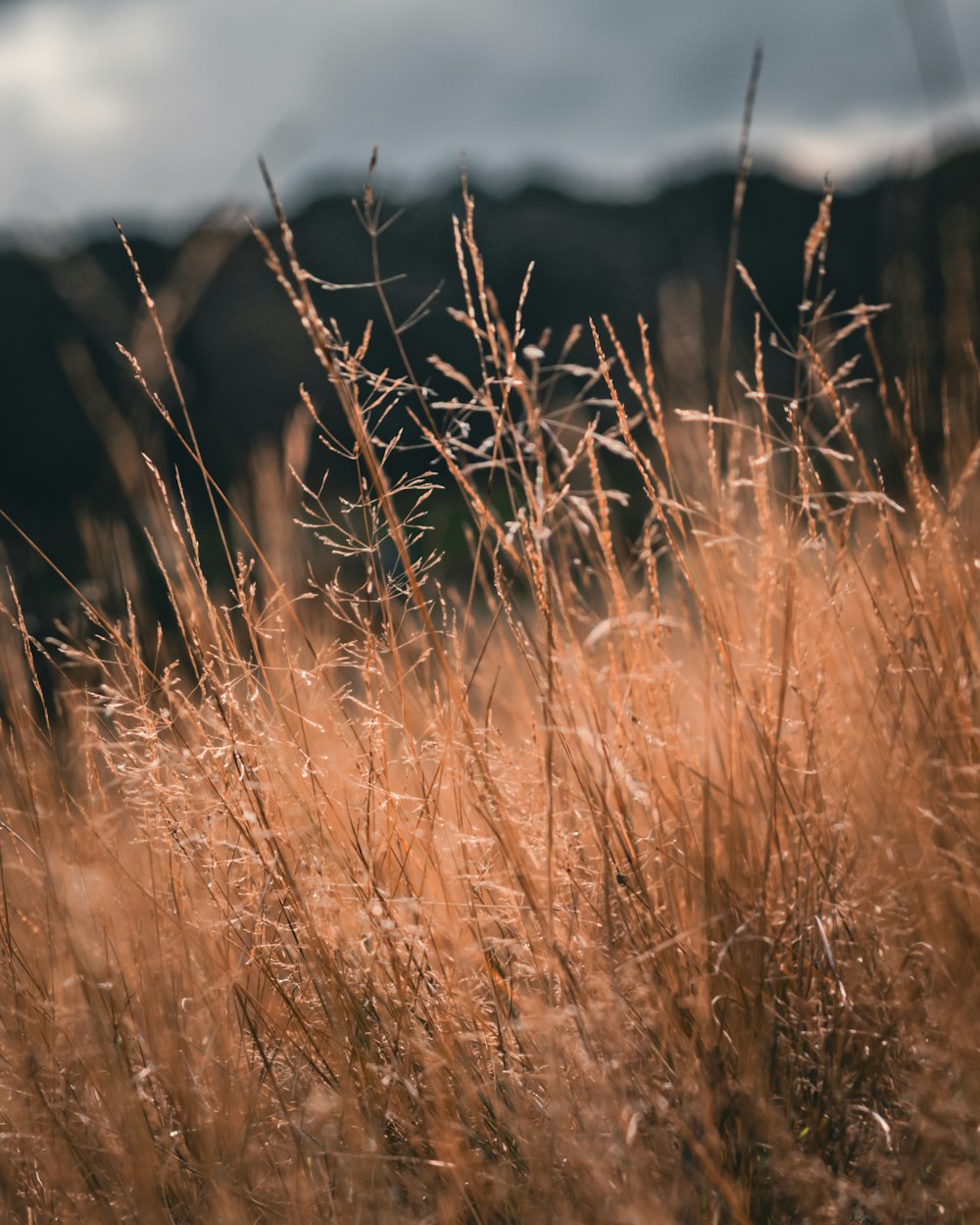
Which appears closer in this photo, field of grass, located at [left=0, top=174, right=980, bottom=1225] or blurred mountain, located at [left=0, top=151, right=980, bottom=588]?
field of grass, located at [left=0, top=174, right=980, bottom=1225]

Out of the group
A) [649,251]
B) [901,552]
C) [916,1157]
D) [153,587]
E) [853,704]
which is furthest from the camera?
[649,251]

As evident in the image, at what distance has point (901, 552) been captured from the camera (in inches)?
45.4

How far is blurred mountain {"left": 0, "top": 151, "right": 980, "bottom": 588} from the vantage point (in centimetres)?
113

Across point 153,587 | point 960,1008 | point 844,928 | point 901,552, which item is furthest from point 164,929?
point 153,587

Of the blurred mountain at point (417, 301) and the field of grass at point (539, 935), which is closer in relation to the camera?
the field of grass at point (539, 935)

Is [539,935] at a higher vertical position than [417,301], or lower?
lower

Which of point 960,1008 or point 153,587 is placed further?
point 153,587

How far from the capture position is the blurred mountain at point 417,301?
1.13 meters

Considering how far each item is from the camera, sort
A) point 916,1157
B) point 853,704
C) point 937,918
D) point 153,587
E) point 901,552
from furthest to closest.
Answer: point 153,587 → point 853,704 → point 901,552 → point 937,918 → point 916,1157

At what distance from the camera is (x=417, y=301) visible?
16266 mm

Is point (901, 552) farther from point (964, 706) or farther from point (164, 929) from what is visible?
point (164, 929)

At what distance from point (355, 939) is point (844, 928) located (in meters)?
0.57

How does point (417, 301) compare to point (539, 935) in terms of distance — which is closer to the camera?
point (539, 935)

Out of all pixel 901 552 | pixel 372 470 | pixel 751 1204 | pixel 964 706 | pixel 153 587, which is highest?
pixel 372 470
